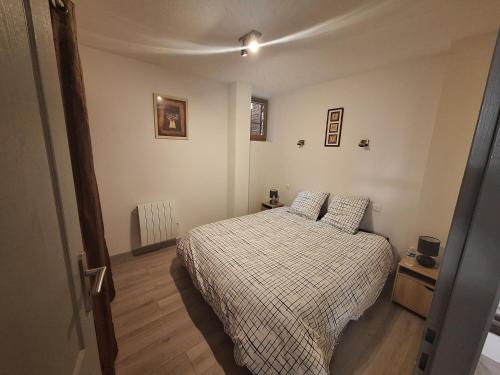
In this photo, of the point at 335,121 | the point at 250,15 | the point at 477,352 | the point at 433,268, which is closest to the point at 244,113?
the point at 335,121

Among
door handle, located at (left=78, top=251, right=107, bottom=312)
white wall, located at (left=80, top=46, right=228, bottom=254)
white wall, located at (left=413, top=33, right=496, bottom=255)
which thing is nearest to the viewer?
door handle, located at (left=78, top=251, right=107, bottom=312)

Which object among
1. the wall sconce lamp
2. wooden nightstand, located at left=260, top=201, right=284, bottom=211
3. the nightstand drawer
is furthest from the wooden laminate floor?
wooden nightstand, located at left=260, top=201, right=284, bottom=211

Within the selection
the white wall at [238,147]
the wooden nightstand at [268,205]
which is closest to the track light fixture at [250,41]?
the white wall at [238,147]

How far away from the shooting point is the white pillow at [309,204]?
9.00 ft

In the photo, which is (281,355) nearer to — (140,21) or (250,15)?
(250,15)

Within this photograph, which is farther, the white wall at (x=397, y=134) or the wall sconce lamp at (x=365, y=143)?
the wall sconce lamp at (x=365, y=143)

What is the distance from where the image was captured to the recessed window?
3.68 meters

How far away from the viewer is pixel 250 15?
1463 millimetres

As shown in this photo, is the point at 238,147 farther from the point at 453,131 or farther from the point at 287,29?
the point at 453,131

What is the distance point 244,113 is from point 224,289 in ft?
8.38

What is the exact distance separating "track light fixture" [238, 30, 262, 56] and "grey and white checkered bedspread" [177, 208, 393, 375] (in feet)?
6.10

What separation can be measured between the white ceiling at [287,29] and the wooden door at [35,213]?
1.28 meters

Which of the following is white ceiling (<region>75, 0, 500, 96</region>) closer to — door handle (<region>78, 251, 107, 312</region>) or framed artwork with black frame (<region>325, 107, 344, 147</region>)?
framed artwork with black frame (<region>325, 107, 344, 147</region>)

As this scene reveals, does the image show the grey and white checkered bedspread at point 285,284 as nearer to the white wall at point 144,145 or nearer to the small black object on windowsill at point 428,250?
the small black object on windowsill at point 428,250
